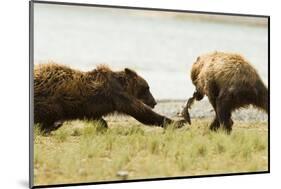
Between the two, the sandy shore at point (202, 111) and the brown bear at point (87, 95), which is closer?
the brown bear at point (87, 95)

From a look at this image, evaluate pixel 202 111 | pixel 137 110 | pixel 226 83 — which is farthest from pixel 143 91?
pixel 226 83

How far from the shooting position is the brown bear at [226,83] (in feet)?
13.5

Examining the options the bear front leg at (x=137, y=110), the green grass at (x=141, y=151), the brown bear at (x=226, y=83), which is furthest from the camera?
the brown bear at (x=226, y=83)

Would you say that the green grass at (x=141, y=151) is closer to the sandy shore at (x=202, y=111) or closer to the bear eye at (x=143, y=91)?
the sandy shore at (x=202, y=111)

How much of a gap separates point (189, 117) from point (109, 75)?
0.70 meters

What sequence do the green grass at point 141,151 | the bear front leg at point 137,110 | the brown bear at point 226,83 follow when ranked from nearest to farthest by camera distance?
the green grass at point 141,151 < the bear front leg at point 137,110 < the brown bear at point 226,83

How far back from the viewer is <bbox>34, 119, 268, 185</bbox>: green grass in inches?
145

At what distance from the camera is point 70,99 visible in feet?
12.4

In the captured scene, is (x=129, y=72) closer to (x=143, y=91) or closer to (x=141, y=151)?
(x=143, y=91)

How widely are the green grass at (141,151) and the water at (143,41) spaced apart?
34 centimetres

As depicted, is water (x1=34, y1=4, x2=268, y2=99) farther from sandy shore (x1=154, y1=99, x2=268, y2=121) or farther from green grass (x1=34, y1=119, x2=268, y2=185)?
green grass (x1=34, y1=119, x2=268, y2=185)

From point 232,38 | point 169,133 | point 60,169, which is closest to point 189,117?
point 169,133

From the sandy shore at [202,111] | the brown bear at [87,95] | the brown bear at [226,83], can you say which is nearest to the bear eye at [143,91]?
the brown bear at [87,95]

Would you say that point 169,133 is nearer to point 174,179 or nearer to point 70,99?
point 174,179
